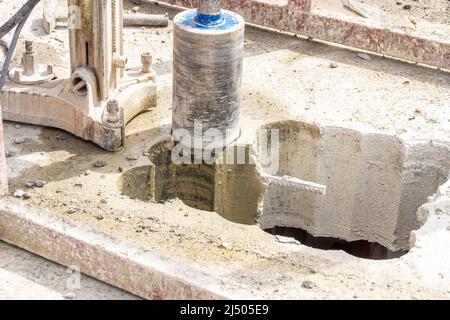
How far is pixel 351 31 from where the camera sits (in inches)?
380

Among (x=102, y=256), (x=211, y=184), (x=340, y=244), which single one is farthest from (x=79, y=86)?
(x=340, y=244)

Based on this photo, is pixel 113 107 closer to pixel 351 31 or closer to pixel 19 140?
pixel 19 140

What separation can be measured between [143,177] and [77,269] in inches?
60.6

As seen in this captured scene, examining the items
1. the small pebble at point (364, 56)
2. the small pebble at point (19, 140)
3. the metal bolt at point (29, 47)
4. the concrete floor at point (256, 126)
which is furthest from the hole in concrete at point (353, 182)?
the metal bolt at point (29, 47)

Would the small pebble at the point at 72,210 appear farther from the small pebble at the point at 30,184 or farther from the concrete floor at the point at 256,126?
the small pebble at the point at 30,184

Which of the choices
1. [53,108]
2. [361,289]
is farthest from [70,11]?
[361,289]

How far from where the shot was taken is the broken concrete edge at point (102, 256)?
→ 6062mm

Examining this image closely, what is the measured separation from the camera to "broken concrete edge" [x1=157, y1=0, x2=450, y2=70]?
941 centimetres

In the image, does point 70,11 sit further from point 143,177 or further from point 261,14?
point 261,14

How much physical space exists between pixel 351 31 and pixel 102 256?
4.32 m

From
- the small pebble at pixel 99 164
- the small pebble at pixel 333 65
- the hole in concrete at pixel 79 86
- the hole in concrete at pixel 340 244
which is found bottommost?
the hole in concrete at pixel 340 244

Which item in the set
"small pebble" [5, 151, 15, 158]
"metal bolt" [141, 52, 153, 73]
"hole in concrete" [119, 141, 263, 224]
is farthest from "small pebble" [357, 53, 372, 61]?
"small pebble" [5, 151, 15, 158]

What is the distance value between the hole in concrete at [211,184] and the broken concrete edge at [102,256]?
157 cm

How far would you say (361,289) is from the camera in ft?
20.7
